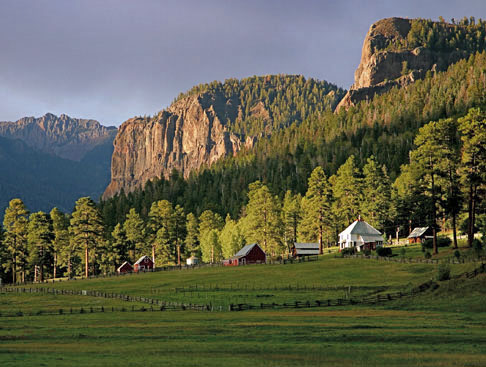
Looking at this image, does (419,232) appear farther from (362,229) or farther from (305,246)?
(305,246)

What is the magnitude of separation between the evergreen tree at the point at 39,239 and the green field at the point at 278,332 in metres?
44.6

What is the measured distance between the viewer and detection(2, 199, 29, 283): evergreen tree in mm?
102688

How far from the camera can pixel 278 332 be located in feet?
111

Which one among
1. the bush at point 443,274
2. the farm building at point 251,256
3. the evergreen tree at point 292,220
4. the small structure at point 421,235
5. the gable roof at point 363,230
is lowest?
the bush at point 443,274

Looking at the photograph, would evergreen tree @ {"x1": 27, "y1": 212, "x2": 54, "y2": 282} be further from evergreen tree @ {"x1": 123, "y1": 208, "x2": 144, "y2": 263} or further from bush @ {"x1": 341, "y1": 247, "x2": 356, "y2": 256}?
bush @ {"x1": 341, "y1": 247, "x2": 356, "y2": 256}

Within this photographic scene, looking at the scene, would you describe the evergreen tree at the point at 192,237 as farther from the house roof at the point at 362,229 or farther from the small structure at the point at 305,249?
the house roof at the point at 362,229

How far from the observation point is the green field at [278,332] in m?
25.6

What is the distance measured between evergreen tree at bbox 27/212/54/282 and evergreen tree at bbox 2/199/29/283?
3210 millimetres

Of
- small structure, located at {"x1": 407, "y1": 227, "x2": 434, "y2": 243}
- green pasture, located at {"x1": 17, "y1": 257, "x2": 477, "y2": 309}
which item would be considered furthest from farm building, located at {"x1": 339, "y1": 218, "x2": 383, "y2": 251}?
green pasture, located at {"x1": 17, "y1": 257, "x2": 477, "y2": 309}

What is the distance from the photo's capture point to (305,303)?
5100 cm

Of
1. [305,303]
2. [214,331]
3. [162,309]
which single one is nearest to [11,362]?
[214,331]

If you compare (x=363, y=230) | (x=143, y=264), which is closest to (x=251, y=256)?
(x=363, y=230)

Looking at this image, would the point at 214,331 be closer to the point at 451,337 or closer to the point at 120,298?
the point at 451,337

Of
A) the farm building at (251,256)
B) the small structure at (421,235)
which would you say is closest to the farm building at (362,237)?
the small structure at (421,235)
